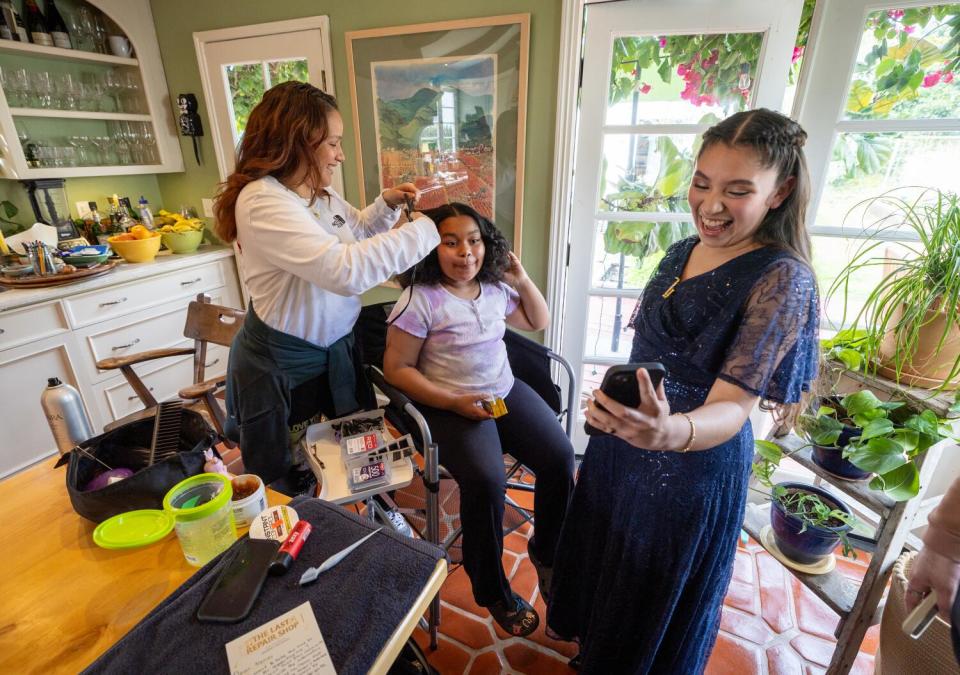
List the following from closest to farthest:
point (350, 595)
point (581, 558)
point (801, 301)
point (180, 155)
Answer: point (350, 595), point (801, 301), point (581, 558), point (180, 155)

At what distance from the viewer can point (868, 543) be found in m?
1.32

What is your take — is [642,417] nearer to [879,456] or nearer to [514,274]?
[879,456]

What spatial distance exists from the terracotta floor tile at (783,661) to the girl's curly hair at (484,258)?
151 centimetres

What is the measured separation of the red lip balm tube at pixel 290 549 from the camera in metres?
0.69

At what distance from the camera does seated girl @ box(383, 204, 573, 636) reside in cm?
137

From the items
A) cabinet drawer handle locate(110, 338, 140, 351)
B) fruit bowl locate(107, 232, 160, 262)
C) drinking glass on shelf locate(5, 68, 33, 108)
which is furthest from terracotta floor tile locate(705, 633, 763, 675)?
drinking glass on shelf locate(5, 68, 33, 108)

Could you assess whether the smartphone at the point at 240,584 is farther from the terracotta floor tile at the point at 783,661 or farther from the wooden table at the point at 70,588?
the terracotta floor tile at the point at 783,661

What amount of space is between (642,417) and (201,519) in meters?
0.74

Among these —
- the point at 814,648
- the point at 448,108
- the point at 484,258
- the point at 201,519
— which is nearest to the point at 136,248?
the point at 448,108

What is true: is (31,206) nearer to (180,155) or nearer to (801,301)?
(180,155)

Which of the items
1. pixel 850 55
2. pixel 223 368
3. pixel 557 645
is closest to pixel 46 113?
pixel 223 368

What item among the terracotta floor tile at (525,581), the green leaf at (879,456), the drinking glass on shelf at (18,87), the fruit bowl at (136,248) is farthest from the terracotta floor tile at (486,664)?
the drinking glass on shelf at (18,87)

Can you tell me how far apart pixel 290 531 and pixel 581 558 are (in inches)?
32.3

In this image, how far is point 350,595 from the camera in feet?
2.19
